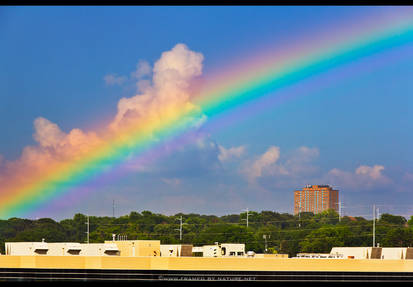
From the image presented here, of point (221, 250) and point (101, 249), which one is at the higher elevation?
point (101, 249)

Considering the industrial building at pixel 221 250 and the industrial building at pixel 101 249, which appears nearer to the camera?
the industrial building at pixel 101 249

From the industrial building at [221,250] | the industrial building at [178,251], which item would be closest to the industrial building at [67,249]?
the industrial building at [178,251]

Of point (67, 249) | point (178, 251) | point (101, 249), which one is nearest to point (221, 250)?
point (178, 251)

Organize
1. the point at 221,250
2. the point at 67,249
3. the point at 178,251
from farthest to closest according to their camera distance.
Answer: the point at 221,250 < the point at 178,251 < the point at 67,249

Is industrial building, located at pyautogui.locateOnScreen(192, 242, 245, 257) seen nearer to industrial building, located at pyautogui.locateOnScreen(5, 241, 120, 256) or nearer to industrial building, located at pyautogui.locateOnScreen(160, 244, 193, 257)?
industrial building, located at pyautogui.locateOnScreen(160, 244, 193, 257)

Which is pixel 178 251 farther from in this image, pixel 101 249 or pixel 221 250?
pixel 101 249

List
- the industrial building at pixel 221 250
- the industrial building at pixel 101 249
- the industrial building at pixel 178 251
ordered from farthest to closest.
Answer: the industrial building at pixel 221 250 → the industrial building at pixel 178 251 → the industrial building at pixel 101 249

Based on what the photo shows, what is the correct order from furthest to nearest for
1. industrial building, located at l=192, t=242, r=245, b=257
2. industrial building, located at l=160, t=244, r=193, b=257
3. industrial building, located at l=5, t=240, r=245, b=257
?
industrial building, located at l=192, t=242, r=245, b=257, industrial building, located at l=160, t=244, r=193, b=257, industrial building, located at l=5, t=240, r=245, b=257

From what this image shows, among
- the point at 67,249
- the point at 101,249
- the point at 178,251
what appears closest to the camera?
the point at 101,249

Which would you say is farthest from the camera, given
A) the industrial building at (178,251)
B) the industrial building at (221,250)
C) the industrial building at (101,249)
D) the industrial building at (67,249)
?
the industrial building at (221,250)

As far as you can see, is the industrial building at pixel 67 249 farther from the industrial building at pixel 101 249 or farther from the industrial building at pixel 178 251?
the industrial building at pixel 178 251

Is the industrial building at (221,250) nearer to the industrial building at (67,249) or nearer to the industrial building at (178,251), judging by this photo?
the industrial building at (178,251)

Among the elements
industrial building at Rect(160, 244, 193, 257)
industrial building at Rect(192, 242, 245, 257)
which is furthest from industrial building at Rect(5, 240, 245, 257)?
industrial building at Rect(192, 242, 245, 257)
